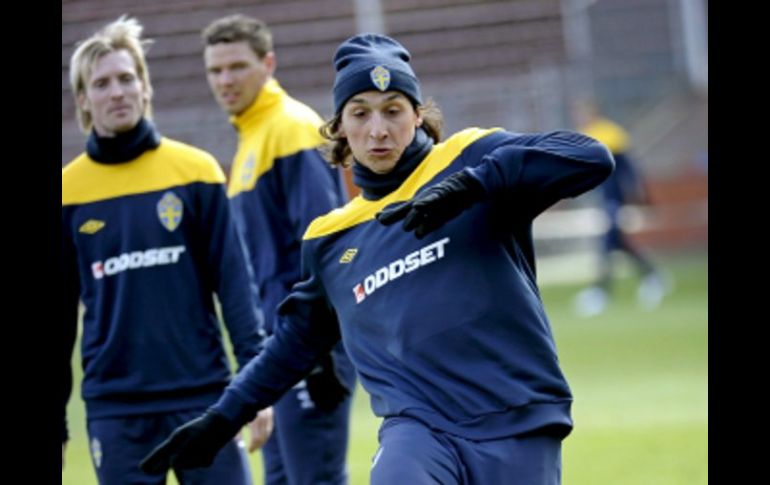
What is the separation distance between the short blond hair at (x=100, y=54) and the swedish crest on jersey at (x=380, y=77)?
1732 millimetres

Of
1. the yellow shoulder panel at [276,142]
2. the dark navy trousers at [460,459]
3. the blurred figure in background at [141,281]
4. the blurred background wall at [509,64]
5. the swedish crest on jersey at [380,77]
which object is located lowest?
the dark navy trousers at [460,459]

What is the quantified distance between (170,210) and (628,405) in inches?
249

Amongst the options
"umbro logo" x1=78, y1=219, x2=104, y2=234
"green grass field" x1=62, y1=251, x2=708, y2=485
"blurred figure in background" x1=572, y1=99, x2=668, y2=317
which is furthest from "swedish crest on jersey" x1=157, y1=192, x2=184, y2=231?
"blurred figure in background" x1=572, y1=99, x2=668, y2=317

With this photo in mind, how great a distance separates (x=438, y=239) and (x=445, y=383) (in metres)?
0.44

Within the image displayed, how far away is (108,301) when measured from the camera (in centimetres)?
630

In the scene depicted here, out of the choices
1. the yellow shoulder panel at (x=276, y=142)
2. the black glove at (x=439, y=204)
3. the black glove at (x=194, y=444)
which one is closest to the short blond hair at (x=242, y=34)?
the yellow shoulder panel at (x=276, y=142)

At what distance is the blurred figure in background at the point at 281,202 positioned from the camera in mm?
6879

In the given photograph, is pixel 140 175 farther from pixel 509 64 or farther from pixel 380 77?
pixel 509 64

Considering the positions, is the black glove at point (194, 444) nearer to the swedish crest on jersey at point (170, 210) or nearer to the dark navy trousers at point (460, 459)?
the dark navy trousers at point (460, 459)

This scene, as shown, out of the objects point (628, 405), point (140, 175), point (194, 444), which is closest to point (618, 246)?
point (628, 405)

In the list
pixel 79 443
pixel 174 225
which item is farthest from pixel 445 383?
pixel 79 443

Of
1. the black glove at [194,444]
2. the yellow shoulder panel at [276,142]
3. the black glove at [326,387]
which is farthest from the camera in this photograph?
the yellow shoulder panel at [276,142]
